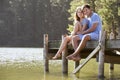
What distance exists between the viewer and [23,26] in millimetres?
80062

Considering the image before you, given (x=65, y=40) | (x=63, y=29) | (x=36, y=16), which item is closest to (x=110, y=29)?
(x=65, y=40)

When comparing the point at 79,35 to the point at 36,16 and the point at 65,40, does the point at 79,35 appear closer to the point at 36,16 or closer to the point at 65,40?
the point at 65,40

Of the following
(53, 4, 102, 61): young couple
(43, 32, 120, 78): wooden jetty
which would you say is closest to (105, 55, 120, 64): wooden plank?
(43, 32, 120, 78): wooden jetty

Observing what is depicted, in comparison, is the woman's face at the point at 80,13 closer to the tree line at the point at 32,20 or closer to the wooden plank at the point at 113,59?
the wooden plank at the point at 113,59

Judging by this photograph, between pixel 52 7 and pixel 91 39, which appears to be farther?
pixel 52 7

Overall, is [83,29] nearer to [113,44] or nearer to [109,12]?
[113,44]

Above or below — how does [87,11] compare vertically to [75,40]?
above

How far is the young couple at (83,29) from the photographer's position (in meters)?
12.2

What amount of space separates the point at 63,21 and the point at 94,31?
65.9 meters

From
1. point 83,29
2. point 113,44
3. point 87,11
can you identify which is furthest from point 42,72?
point 113,44

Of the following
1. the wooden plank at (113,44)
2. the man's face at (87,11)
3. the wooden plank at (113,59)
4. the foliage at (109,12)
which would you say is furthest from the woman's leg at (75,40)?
the foliage at (109,12)

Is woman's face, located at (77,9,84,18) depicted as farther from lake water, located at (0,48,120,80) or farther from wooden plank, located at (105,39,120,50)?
lake water, located at (0,48,120,80)

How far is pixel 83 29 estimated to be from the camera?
12.4 meters

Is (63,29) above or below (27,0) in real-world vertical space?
below
